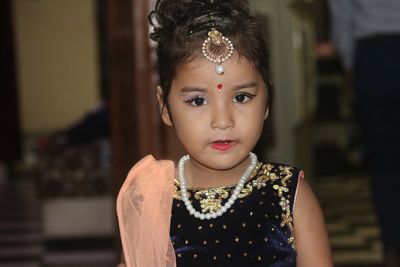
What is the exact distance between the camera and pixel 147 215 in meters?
1.48

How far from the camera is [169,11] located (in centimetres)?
149

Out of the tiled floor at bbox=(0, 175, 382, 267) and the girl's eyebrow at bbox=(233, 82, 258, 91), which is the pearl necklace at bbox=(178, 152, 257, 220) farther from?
the tiled floor at bbox=(0, 175, 382, 267)

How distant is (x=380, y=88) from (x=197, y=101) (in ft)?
5.07

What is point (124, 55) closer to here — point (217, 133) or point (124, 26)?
point (124, 26)

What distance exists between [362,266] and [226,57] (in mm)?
3175

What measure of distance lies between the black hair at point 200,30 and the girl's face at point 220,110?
0.08ft

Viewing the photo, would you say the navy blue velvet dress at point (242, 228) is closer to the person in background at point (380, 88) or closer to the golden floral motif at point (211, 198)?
the golden floral motif at point (211, 198)

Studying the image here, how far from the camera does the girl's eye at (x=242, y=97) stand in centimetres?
142

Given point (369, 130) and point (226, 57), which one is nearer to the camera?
point (226, 57)

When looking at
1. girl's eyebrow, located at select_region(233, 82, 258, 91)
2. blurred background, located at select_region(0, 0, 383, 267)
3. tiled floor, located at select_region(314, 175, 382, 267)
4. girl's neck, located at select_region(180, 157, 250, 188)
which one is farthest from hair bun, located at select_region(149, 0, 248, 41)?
tiled floor, located at select_region(314, 175, 382, 267)

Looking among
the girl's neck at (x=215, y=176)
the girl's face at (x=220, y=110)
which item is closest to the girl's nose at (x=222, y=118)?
the girl's face at (x=220, y=110)

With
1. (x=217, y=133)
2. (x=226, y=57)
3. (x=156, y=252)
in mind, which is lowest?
(x=156, y=252)

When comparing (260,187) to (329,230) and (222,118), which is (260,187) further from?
(329,230)

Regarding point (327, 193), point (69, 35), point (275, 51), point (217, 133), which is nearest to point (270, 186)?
point (217, 133)
